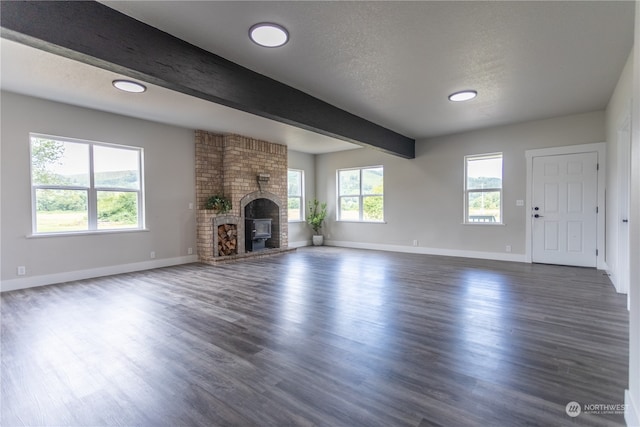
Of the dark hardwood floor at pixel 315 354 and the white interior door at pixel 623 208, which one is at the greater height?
the white interior door at pixel 623 208

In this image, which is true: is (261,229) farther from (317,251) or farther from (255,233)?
(317,251)

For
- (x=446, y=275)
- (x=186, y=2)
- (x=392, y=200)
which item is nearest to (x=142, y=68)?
(x=186, y=2)

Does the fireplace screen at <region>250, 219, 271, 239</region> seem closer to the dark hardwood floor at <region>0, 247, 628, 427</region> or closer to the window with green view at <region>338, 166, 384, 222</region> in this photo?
the window with green view at <region>338, 166, 384, 222</region>

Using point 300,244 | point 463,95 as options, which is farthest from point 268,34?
point 300,244

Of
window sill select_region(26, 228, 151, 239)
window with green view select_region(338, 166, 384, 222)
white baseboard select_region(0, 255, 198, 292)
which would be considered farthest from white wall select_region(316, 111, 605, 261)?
window sill select_region(26, 228, 151, 239)

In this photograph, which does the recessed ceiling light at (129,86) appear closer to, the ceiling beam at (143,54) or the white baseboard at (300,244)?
the ceiling beam at (143,54)

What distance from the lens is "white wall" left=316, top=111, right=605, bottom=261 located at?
5.53 meters

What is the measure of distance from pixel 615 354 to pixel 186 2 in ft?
13.2

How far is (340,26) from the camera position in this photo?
2.54 metres

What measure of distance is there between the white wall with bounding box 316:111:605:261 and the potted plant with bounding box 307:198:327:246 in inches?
9.9

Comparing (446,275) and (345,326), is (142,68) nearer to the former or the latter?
(345,326)

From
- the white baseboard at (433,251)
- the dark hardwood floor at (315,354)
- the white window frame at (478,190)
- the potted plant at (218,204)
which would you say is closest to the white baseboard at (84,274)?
the dark hardwood floor at (315,354)

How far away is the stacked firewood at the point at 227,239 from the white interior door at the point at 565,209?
5771mm

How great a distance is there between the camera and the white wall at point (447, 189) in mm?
5527
